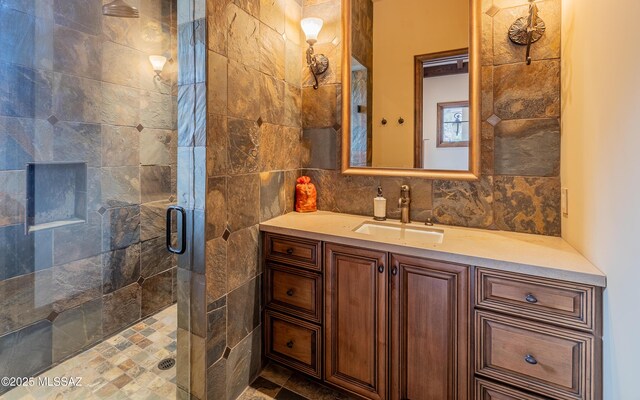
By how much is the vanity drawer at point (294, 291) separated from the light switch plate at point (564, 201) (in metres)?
1.29

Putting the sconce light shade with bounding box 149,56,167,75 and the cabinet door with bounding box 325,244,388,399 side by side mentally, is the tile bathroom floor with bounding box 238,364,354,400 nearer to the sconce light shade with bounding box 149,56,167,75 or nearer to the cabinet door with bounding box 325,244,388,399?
the cabinet door with bounding box 325,244,388,399

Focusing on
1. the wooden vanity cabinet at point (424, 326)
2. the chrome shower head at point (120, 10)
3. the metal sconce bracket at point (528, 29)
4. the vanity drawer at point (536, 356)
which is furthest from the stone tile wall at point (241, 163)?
the metal sconce bracket at point (528, 29)

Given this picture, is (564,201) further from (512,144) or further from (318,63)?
(318,63)

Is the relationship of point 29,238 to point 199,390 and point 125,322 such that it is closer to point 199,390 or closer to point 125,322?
point 125,322

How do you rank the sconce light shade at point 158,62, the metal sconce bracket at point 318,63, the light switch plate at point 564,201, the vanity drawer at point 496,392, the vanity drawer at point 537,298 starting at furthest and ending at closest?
the sconce light shade at point 158,62 < the metal sconce bracket at point 318,63 < the light switch plate at point 564,201 < the vanity drawer at point 496,392 < the vanity drawer at point 537,298

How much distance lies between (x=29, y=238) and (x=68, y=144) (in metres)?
0.60

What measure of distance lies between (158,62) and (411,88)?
77.1 inches

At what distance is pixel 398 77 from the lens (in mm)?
1970

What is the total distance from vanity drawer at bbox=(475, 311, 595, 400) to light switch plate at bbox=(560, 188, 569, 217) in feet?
2.10

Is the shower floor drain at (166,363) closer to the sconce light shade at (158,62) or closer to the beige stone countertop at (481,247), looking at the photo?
the beige stone countertop at (481,247)

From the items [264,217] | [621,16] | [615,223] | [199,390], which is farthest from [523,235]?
[199,390]

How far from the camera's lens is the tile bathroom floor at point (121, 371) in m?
1.72

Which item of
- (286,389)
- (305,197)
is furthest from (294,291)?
(305,197)

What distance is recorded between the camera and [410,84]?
1930mm
